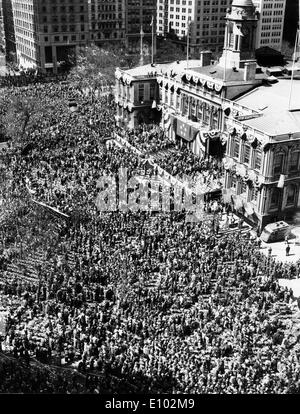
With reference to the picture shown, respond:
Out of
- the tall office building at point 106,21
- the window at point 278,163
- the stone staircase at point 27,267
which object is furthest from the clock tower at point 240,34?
the tall office building at point 106,21

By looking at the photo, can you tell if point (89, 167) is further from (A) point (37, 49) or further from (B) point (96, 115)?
(A) point (37, 49)

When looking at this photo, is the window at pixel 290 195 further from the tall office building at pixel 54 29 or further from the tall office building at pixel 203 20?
the tall office building at pixel 203 20

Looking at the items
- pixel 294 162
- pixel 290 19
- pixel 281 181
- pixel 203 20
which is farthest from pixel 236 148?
Answer: pixel 290 19

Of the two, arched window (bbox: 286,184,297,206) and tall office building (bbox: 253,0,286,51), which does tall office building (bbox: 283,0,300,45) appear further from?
arched window (bbox: 286,184,297,206)

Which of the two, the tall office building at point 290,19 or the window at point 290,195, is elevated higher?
the tall office building at point 290,19

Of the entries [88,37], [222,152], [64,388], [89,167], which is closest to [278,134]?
[222,152]
